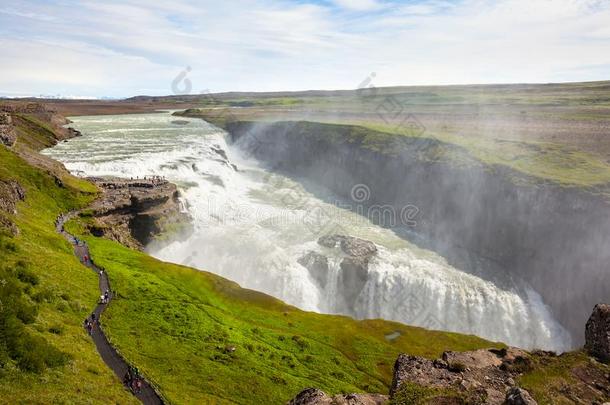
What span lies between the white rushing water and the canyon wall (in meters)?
5.30

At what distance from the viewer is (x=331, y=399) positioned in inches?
741

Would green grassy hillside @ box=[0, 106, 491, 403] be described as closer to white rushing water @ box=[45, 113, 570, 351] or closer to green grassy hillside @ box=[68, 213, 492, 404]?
green grassy hillside @ box=[68, 213, 492, 404]

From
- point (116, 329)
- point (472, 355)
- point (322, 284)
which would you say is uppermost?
point (472, 355)

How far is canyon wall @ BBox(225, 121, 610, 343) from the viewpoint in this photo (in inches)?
2434

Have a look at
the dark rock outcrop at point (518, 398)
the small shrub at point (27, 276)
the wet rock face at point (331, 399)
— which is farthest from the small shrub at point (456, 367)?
the small shrub at point (27, 276)

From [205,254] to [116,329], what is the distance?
34.1m

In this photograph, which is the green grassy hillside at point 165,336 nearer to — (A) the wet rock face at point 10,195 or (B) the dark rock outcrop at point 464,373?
(A) the wet rock face at point 10,195

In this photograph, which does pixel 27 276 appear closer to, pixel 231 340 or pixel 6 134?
pixel 231 340

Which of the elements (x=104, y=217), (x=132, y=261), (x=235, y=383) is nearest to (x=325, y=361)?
(x=235, y=383)

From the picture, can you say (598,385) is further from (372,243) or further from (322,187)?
(322,187)

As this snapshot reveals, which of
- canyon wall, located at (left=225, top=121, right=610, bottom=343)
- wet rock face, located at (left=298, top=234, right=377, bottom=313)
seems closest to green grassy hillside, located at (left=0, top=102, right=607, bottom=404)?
wet rock face, located at (left=298, top=234, right=377, bottom=313)

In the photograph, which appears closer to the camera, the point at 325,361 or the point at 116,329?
the point at 116,329

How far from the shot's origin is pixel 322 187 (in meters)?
112

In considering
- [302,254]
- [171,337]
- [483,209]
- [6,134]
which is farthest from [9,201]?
[483,209]
